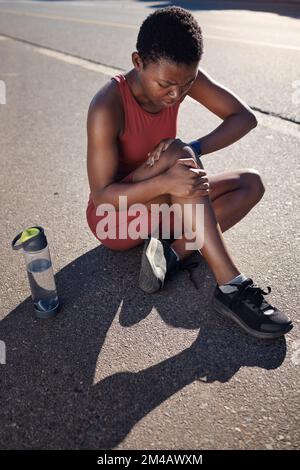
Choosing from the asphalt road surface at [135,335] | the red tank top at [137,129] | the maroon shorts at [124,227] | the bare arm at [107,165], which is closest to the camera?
the asphalt road surface at [135,335]

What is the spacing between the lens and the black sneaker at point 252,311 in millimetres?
2156

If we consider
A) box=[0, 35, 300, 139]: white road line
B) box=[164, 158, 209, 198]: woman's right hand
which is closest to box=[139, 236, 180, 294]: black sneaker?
box=[164, 158, 209, 198]: woman's right hand

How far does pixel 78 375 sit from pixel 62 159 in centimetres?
273

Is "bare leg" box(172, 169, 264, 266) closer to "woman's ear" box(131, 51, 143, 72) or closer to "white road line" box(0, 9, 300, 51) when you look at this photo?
"woman's ear" box(131, 51, 143, 72)

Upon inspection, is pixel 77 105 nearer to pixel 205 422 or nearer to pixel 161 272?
pixel 161 272

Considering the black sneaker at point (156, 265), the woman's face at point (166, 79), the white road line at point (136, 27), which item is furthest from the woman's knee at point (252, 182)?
→ the white road line at point (136, 27)

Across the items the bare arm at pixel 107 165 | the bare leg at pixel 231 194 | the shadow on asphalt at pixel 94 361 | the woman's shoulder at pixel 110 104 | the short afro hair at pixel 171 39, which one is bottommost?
the shadow on asphalt at pixel 94 361

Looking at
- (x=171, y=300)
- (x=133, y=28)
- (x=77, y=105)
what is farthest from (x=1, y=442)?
(x=133, y=28)

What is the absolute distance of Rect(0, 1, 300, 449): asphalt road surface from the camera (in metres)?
1.79

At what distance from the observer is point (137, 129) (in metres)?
2.47

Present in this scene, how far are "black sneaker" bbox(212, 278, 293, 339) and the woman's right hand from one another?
0.53 m

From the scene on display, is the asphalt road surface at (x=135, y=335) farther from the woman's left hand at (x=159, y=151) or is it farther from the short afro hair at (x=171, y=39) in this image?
the short afro hair at (x=171, y=39)

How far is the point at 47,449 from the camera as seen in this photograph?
1727 millimetres

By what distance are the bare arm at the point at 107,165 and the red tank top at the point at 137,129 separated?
0.12 m
